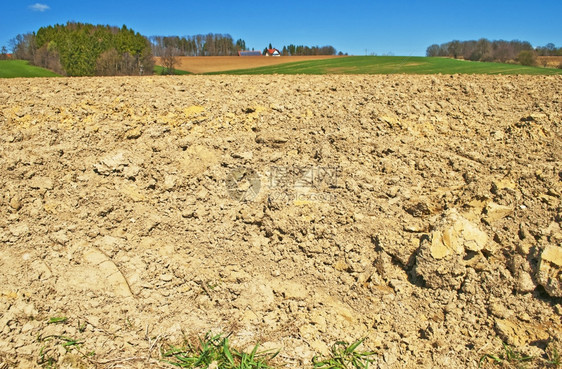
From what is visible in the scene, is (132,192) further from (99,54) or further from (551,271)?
(99,54)

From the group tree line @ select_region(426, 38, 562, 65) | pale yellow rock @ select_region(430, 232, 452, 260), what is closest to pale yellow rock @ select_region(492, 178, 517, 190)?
pale yellow rock @ select_region(430, 232, 452, 260)

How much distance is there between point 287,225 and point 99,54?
1985cm

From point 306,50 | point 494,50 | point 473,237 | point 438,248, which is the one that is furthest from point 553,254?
point 306,50

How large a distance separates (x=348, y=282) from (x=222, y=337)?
3.85ft

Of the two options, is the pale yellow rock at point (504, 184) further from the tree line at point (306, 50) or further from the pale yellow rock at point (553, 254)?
the tree line at point (306, 50)

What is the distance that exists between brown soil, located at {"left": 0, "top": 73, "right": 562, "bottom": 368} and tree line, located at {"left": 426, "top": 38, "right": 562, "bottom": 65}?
13614 millimetres

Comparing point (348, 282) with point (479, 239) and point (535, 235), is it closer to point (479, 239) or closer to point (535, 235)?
point (479, 239)

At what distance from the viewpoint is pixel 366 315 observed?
315 centimetres

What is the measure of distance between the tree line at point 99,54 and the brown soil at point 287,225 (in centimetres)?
1459

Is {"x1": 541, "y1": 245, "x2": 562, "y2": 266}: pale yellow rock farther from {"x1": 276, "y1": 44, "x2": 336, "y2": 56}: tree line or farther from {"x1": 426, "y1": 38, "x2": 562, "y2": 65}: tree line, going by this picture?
{"x1": 276, "y1": 44, "x2": 336, "y2": 56}: tree line

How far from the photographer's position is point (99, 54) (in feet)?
64.2

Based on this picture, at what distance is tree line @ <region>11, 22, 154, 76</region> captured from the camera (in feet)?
59.7

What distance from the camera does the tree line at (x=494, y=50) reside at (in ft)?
53.5

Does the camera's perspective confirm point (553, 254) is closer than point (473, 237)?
Yes
